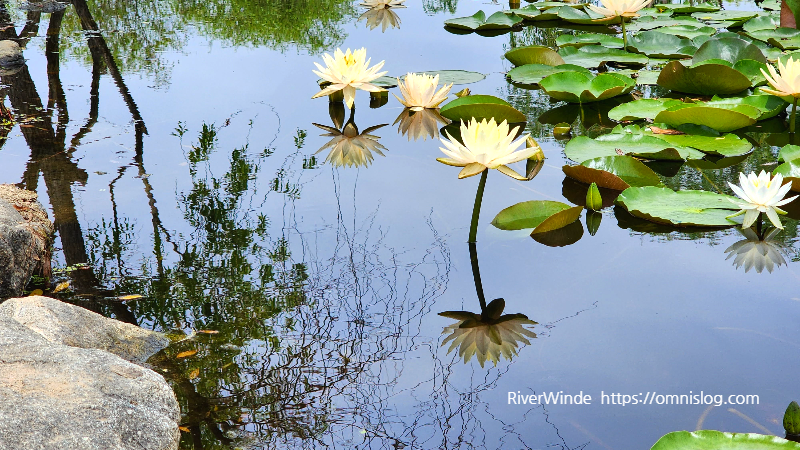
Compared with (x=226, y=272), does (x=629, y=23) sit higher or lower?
higher

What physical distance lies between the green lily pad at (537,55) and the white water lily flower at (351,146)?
1.44 m

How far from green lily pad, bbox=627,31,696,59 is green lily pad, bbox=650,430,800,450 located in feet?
13.2

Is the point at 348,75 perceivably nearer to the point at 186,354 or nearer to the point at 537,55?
the point at 537,55

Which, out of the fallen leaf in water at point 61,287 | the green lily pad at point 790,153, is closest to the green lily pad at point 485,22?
the green lily pad at point 790,153

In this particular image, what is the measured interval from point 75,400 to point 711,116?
10.7ft

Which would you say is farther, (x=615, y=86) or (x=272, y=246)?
(x=615, y=86)

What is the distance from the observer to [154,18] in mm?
6668

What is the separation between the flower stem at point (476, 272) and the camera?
230cm

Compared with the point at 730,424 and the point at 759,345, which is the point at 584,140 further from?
the point at 730,424

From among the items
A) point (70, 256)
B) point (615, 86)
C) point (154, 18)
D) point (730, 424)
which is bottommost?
point (730, 424)

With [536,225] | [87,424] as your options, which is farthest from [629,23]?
[87,424]

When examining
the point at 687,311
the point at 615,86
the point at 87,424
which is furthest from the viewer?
the point at 615,86

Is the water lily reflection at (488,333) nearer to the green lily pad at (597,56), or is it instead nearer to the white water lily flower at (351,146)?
the white water lily flower at (351,146)

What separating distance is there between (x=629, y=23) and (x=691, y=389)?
5078 mm
